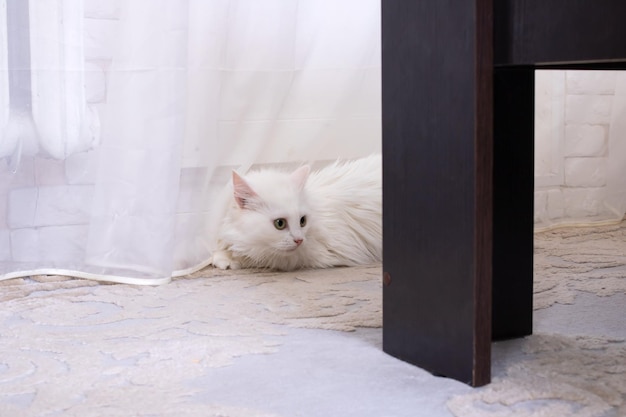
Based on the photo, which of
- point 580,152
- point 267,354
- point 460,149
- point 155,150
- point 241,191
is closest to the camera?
point 460,149

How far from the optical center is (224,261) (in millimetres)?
1771

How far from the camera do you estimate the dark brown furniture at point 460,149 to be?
0.89 m

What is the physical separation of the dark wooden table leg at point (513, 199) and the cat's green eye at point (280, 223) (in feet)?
2.27

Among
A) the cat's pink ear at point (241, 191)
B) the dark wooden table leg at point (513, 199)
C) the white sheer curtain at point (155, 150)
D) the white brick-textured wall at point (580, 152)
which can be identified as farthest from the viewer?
the white brick-textured wall at point (580, 152)

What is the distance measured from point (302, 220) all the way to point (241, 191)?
0.53 ft

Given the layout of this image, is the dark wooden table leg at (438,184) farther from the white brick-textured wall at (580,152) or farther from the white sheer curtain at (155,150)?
the white brick-textured wall at (580,152)

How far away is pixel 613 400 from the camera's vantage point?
2.98 feet

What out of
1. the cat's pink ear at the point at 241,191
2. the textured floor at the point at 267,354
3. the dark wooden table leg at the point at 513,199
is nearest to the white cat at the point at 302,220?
the cat's pink ear at the point at 241,191

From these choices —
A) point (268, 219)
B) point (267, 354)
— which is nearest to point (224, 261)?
point (268, 219)

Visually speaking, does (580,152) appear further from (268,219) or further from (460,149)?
(460,149)

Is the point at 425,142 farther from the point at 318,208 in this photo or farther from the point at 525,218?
the point at 318,208

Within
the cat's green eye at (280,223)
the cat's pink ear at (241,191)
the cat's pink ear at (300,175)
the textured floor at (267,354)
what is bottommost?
the textured floor at (267,354)

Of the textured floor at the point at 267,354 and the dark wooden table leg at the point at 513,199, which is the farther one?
the dark wooden table leg at the point at 513,199

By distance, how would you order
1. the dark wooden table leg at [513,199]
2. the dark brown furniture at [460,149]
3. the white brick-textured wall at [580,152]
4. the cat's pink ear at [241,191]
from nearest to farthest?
the dark brown furniture at [460,149] → the dark wooden table leg at [513,199] → the cat's pink ear at [241,191] → the white brick-textured wall at [580,152]
